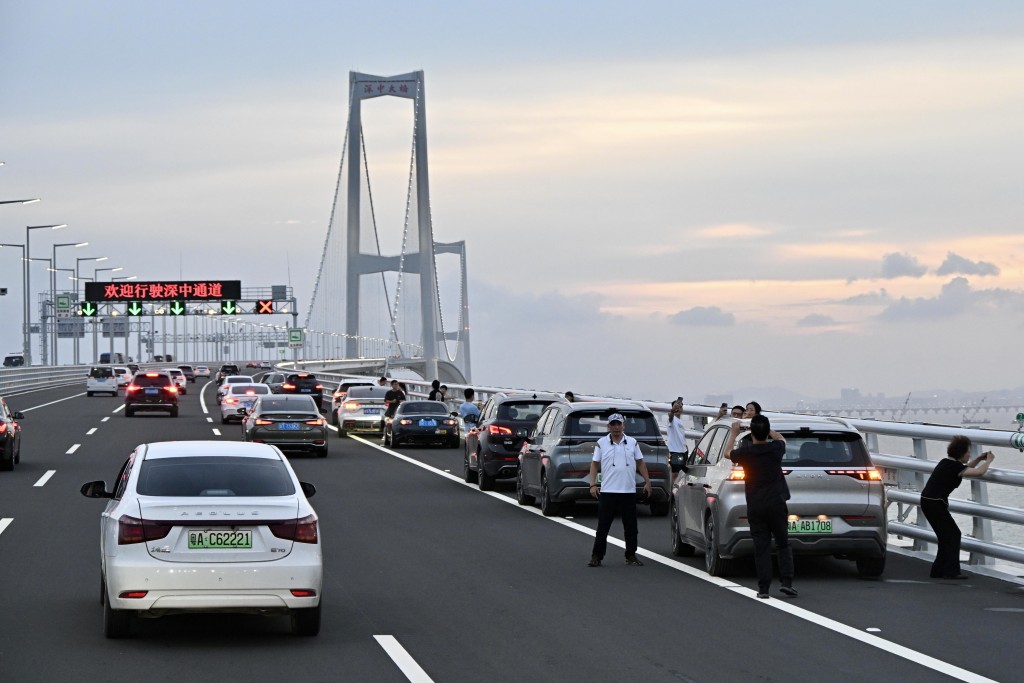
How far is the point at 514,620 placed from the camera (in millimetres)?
12281

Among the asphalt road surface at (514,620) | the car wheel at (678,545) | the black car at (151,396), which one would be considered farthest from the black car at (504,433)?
the black car at (151,396)

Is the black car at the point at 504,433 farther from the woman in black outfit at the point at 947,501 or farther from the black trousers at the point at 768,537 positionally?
the black trousers at the point at 768,537

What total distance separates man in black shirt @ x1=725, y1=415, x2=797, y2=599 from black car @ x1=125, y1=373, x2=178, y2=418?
41.5 m

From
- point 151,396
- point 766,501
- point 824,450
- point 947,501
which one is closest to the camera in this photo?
point 766,501

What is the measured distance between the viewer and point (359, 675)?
9828mm

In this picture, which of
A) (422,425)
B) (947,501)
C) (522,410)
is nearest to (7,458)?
(522,410)

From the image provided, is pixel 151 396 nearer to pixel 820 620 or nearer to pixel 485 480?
pixel 485 480

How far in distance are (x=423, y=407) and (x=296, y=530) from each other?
89.7 ft

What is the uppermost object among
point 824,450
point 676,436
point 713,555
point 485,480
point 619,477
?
point 824,450

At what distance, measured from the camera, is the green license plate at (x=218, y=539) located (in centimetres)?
1059

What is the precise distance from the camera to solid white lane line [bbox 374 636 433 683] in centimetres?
974

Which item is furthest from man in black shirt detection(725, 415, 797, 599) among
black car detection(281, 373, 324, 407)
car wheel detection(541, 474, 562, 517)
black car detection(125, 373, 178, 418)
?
black car detection(281, 373, 324, 407)

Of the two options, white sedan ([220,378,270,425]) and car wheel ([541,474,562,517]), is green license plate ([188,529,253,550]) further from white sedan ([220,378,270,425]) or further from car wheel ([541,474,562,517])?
white sedan ([220,378,270,425])

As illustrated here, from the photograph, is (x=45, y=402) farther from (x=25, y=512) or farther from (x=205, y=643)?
(x=205, y=643)
